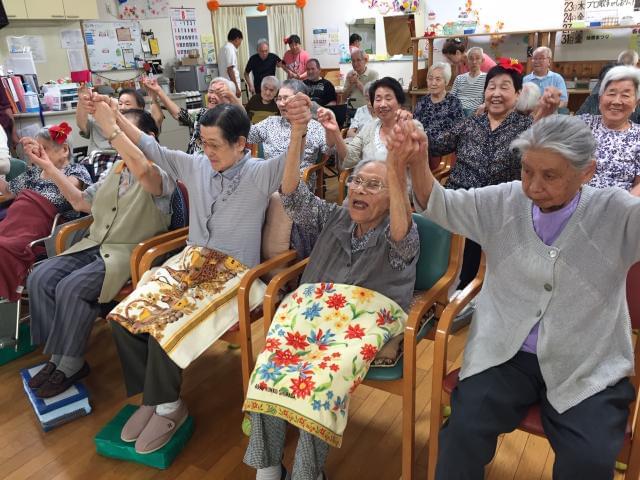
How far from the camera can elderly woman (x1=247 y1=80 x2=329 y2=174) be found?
11.5 ft

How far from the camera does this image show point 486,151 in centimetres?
262

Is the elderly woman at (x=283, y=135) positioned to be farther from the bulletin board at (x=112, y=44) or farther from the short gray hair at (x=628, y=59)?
the bulletin board at (x=112, y=44)

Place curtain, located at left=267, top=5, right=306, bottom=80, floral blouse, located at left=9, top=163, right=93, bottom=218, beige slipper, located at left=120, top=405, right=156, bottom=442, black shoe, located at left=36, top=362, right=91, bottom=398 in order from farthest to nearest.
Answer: curtain, located at left=267, top=5, right=306, bottom=80, floral blouse, located at left=9, top=163, right=93, bottom=218, black shoe, located at left=36, top=362, right=91, bottom=398, beige slipper, located at left=120, top=405, right=156, bottom=442

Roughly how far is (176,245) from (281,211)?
1.69 ft

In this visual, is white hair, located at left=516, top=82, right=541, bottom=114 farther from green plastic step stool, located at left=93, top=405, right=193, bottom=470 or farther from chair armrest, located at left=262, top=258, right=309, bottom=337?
green plastic step stool, located at left=93, top=405, right=193, bottom=470

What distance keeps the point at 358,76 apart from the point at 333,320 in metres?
4.81

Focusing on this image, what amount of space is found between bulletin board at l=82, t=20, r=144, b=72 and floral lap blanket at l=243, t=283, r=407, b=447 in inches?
235

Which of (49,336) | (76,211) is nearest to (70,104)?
(76,211)

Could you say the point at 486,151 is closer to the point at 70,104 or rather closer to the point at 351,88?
the point at 351,88

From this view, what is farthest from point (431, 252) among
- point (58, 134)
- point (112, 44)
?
point (112, 44)

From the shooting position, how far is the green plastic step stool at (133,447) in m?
1.91

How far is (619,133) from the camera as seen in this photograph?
7.99 feet

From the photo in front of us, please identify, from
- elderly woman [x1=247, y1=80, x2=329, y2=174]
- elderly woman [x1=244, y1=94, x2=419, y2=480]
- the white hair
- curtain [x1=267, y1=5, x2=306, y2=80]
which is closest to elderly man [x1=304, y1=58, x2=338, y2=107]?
curtain [x1=267, y1=5, x2=306, y2=80]

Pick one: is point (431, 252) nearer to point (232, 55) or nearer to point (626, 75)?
point (626, 75)
